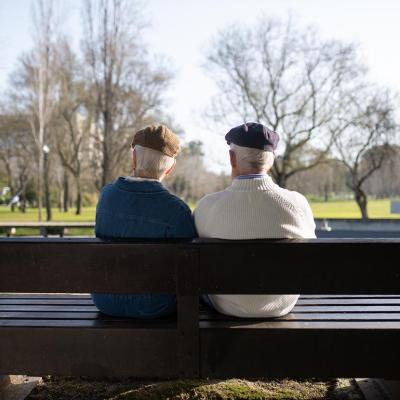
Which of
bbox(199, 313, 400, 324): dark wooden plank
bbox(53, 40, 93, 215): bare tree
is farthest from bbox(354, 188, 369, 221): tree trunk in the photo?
bbox(199, 313, 400, 324): dark wooden plank

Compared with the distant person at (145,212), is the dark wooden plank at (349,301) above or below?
below

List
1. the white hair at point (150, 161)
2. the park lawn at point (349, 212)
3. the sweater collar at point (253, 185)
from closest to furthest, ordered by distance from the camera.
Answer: the sweater collar at point (253, 185) < the white hair at point (150, 161) < the park lawn at point (349, 212)

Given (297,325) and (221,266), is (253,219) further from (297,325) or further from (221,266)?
(297,325)

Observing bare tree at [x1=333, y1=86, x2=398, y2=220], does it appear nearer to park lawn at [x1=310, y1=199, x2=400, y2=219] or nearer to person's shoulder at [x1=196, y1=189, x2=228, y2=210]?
park lawn at [x1=310, y1=199, x2=400, y2=219]

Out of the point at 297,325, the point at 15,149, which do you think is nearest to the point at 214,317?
the point at 297,325

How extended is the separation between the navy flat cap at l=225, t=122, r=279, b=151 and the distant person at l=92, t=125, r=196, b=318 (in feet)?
1.12

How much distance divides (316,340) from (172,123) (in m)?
32.7

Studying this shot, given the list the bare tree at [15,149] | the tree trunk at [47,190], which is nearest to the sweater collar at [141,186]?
the tree trunk at [47,190]

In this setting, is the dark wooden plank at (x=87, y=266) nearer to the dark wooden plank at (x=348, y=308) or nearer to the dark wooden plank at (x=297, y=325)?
the dark wooden plank at (x=297, y=325)

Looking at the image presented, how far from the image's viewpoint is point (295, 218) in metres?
2.34

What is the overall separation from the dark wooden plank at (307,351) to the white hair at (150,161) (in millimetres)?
854

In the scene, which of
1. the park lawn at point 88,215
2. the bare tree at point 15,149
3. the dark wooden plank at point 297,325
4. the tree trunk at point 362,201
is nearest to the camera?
the dark wooden plank at point 297,325

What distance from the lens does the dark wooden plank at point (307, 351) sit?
221 cm

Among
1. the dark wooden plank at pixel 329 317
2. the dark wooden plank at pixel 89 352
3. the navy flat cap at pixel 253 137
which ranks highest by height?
the navy flat cap at pixel 253 137
